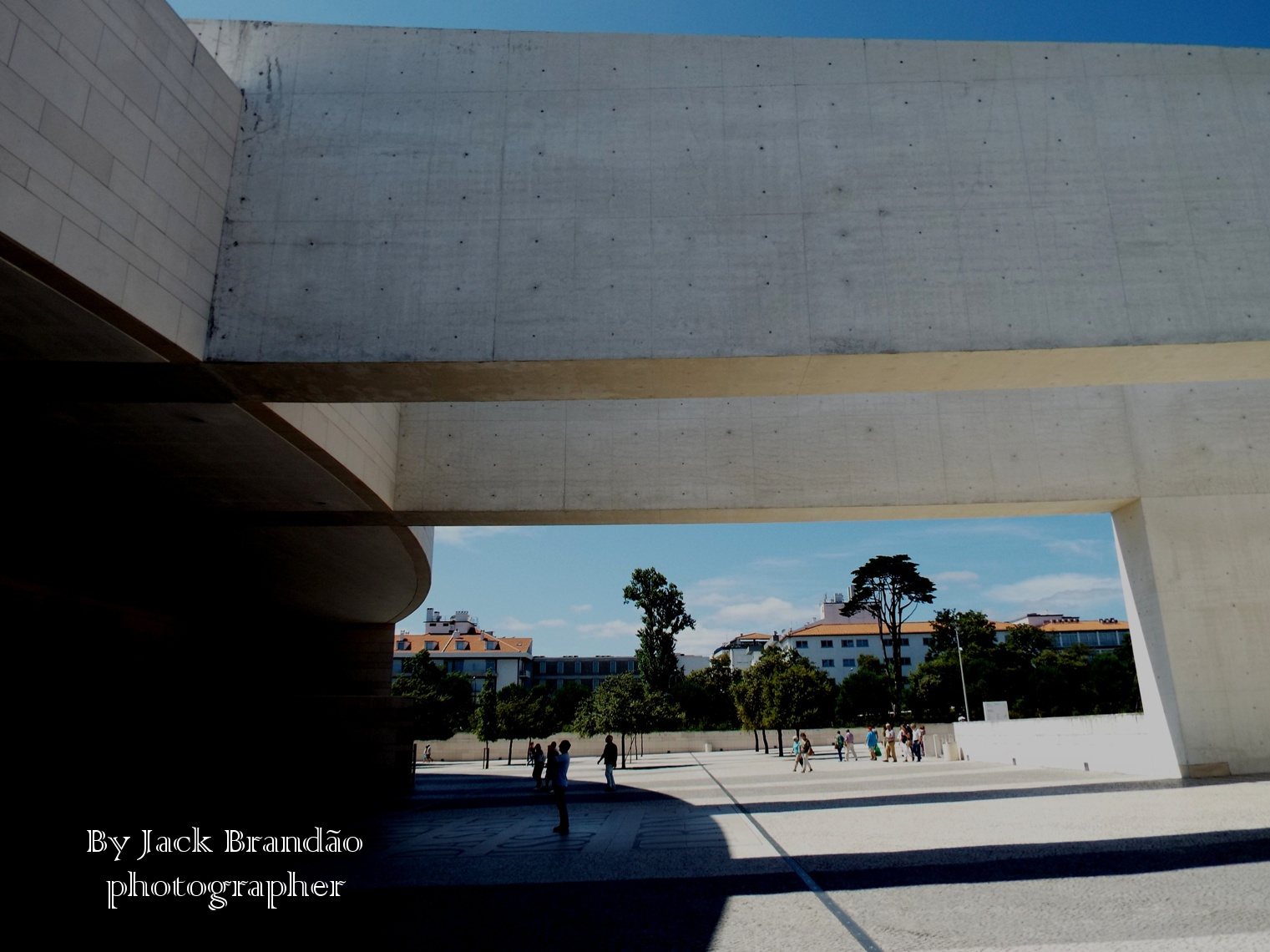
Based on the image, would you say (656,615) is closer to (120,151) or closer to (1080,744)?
(1080,744)

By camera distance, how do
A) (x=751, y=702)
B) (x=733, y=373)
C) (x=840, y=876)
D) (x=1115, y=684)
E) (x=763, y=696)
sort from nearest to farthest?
(x=840, y=876)
(x=733, y=373)
(x=763, y=696)
(x=751, y=702)
(x=1115, y=684)

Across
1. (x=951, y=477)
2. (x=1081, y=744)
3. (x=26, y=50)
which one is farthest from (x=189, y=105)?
(x=1081, y=744)

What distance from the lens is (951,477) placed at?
13852mm

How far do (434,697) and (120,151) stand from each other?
42.4m

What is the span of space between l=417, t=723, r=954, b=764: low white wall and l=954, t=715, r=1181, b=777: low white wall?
60.6ft

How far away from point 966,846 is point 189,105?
11394mm

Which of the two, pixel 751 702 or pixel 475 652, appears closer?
pixel 751 702

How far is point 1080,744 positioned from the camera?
1798 cm

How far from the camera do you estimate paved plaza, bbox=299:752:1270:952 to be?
5113 mm

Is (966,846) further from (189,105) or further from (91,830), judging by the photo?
(91,830)

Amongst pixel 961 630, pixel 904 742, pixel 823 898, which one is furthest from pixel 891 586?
pixel 823 898

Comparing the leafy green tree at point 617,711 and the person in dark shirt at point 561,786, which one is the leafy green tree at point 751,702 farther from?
the person in dark shirt at point 561,786

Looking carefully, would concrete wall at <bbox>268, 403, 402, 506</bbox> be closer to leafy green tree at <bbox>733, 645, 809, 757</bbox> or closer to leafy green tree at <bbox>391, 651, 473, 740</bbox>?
leafy green tree at <bbox>391, 651, 473, 740</bbox>

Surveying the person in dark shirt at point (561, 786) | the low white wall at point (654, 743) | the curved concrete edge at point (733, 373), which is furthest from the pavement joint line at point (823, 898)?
the low white wall at point (654, 743)
